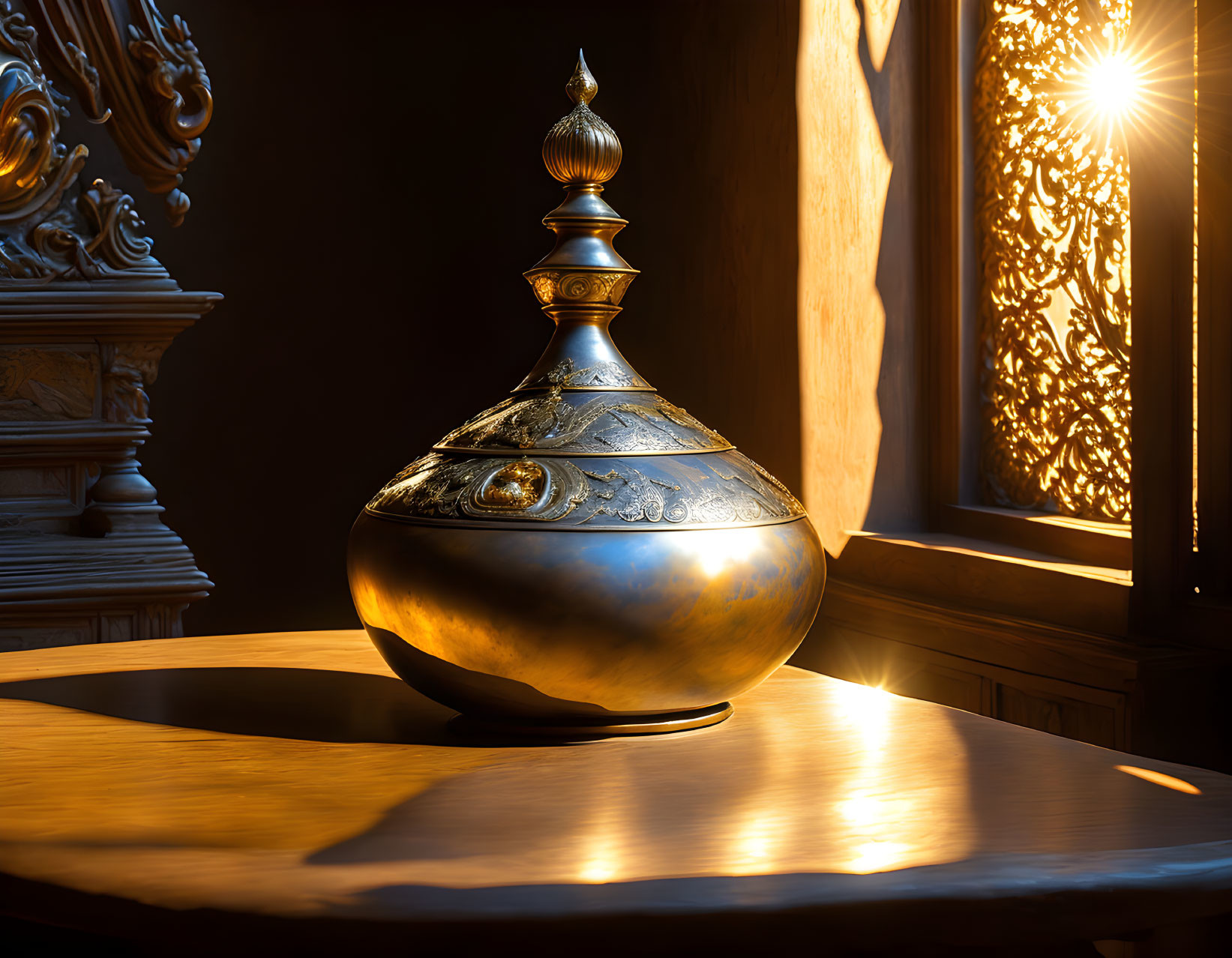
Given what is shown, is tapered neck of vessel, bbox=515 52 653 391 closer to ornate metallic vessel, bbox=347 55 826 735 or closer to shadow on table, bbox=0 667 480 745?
ornate metallic vessel, bbox=347 55 826 735

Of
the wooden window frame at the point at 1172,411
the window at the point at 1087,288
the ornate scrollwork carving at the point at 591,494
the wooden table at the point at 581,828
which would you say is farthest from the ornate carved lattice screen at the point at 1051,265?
the ornate scrollwork carving at the point at 591,494

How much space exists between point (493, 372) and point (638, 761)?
2424mm

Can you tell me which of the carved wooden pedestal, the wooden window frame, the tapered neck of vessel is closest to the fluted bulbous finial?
the tapered neck of vessel

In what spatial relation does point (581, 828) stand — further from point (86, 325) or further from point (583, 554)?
point (86, 325)

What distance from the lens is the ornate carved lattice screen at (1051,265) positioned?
5.53 feet

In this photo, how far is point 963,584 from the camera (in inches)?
68.9

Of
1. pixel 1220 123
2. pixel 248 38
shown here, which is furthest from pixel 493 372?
pixel 1220 123

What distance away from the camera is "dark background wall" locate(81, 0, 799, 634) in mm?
3137

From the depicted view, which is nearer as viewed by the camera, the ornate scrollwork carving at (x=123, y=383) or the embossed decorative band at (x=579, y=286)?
the embossed decorative band at (x=579, y=286)

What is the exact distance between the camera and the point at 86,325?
1967 millimetres

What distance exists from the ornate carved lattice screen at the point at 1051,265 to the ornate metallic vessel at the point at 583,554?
88 cm

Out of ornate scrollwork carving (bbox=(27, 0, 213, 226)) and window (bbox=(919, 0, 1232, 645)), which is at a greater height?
ornate scrollwork carving (bbox=(27, 0, 213, 226))

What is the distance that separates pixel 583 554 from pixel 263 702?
364mm

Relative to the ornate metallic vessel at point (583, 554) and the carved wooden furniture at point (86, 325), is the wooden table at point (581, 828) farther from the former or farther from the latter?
the carved wooden furniture at point (86, 325)
